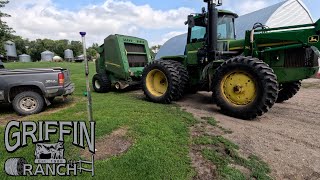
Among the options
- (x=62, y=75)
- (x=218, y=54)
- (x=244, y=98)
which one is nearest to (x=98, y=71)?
(x=62, y=75)

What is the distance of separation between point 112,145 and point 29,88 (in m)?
4.15

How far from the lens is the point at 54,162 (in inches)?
152

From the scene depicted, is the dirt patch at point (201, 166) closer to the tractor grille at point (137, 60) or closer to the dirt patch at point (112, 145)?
the dirt patch at point (112, 145)

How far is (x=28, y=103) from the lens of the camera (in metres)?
7.38

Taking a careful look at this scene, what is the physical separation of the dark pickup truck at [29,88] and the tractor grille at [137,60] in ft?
12.4

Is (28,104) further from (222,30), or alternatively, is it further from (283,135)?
(283,135)

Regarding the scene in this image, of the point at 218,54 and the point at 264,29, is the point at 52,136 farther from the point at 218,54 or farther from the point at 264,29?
the point at 264,29

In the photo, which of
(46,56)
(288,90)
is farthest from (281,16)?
(46,56)

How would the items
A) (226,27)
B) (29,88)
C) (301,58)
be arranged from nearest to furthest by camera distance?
(301,58) → (29,88) → (226,27)

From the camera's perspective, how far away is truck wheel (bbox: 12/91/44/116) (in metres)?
7.29

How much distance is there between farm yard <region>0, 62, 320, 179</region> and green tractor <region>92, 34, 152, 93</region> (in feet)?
11.9

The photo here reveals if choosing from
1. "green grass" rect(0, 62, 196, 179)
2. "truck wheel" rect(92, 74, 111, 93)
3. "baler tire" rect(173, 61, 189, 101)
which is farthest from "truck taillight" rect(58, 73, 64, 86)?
"truck wheel" rect(92, 74, 111, 93)

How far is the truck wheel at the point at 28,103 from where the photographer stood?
287 inches

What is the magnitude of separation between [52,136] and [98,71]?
23.4 feet
